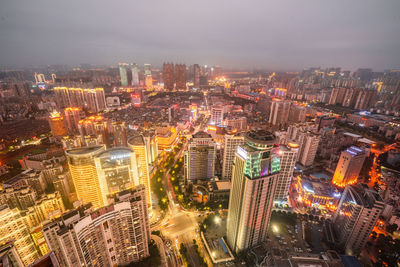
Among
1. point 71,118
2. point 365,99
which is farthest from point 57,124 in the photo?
point 365,99

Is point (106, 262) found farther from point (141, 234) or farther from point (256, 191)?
point (256, 191)

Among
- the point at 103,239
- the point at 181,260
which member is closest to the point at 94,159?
the point at 103,239

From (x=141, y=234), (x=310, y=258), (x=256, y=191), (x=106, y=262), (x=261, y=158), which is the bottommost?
(x=106, y=262)

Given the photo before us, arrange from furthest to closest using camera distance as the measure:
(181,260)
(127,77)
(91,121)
→ (127,77) → (91,121) → (181,260)

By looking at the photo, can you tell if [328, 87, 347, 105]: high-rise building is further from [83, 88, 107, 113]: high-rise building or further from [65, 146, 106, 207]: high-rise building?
[83, 88, 107, 113]: high-rise building

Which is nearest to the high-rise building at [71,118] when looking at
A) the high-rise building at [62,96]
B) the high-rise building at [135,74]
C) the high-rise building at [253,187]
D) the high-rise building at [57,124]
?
the high-rise building at [57,124]

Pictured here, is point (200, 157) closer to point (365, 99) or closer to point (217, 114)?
point (217, 114)

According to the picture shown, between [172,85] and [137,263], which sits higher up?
[172,85]

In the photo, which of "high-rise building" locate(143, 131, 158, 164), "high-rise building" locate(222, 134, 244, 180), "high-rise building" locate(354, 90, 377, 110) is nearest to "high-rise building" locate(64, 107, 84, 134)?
"high-rise building" locate(143, 131, 158, 164)
